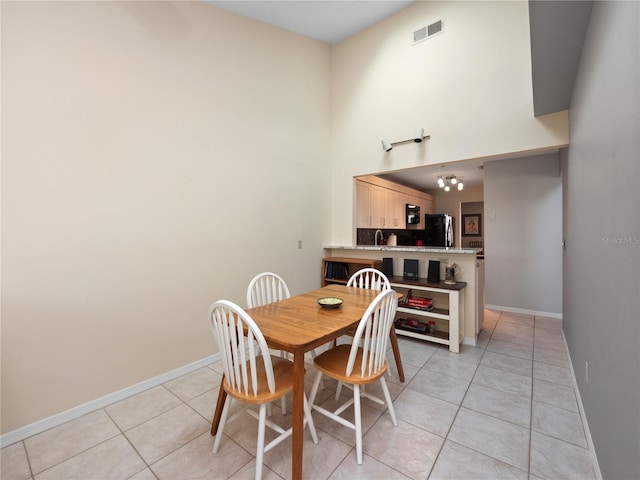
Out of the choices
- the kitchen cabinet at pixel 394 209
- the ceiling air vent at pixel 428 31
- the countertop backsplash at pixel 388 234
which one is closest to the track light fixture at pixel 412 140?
the ceiling air vent at pixel 428 31

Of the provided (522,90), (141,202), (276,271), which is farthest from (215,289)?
(522,90)

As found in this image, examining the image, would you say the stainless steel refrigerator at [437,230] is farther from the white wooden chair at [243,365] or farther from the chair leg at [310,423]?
the white wooden chair at [243,365]

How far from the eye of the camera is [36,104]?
5.94 feet

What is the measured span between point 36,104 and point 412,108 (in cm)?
349

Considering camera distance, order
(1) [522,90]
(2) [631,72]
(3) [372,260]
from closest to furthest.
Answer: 1. (2) [631,72]
2. (1) [522,90]
3. (3) [372,260]

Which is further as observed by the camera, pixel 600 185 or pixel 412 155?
pixel 412 155

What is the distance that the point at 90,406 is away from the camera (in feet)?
6.67

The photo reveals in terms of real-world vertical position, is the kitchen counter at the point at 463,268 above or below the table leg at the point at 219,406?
above

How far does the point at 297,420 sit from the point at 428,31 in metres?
4.13

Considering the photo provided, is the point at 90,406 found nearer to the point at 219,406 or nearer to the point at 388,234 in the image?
the point at 219,406

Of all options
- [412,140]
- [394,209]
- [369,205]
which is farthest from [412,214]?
[412,140]

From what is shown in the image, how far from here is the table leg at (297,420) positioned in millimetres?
1343

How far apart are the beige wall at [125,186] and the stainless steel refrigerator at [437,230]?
3.07 metres

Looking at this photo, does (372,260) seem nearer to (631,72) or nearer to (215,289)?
(215,289)
